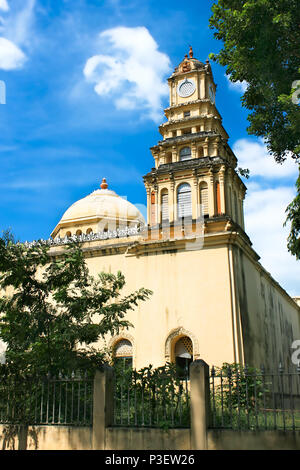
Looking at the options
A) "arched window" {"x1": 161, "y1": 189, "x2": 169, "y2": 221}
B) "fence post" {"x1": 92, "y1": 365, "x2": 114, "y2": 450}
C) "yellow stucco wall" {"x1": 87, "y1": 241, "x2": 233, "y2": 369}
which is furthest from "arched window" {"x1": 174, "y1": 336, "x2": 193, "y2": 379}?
"fence post" {"x1": 92, "y1": 365, "x2": 114, "y2": 450}

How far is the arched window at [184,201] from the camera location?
19688 mm

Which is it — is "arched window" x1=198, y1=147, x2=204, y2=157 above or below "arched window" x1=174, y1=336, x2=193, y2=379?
above

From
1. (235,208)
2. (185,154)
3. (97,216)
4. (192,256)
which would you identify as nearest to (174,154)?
(185,154)

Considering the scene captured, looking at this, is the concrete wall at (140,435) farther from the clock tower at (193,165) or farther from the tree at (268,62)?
the clock tower at (193,165)

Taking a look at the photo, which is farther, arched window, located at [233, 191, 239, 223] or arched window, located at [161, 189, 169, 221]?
arched window, located at [233, 191, 239, 223]

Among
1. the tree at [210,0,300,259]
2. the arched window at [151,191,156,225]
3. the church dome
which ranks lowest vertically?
the tree at [210,0,300,259]

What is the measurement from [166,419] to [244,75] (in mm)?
8374

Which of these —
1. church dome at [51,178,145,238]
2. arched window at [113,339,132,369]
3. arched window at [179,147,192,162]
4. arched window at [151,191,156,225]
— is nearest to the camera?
arched window at [113,339,132,369]

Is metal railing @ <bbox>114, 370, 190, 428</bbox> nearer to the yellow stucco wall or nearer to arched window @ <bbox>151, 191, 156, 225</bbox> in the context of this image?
the yellow stucco wall

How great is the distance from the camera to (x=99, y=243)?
829 inches

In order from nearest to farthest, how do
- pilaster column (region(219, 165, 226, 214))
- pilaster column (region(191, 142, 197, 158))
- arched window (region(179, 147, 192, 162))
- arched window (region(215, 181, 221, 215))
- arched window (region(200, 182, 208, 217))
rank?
1. pilaster column (region(219, 165, 226, 214))
2. arched window (region(215, 181, 221, 215))
3. arched window (region(200, 182, 208, 217))
4. pilaster column (region(191, 142, 197, 158))
5. arched window (region(179, 147, 192, 162))

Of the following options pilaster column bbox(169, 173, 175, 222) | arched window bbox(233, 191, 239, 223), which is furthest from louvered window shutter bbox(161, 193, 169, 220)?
arched window bbox(233, 191, 239, 223)

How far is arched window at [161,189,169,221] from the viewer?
2000 cm
